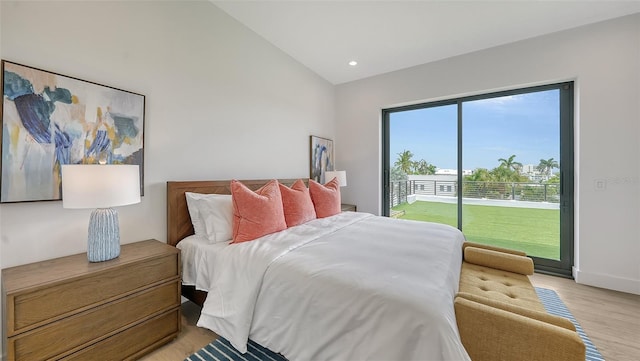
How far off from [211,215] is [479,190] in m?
3.51

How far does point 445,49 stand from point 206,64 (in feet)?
9.83

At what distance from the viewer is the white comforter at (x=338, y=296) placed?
1.09 meters

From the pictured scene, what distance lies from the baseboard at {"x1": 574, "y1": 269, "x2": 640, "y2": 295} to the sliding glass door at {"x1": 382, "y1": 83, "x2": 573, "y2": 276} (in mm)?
216

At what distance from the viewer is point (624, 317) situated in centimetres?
213

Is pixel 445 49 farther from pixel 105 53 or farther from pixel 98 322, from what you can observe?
pixel 98 322

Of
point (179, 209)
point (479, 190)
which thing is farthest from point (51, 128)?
point (479, 190)

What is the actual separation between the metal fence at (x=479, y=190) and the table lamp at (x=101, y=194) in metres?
3.71

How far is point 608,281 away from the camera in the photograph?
265cm

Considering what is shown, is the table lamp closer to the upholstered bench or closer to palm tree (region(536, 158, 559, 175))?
the upholstered bench

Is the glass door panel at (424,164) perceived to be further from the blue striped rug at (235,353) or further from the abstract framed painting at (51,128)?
the abstract framed painting at (51,128)

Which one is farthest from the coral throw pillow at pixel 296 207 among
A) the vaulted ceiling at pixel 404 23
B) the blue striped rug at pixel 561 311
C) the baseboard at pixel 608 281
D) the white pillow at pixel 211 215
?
the baseboard at pixel 608 281

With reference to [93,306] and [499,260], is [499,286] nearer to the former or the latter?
[499,260]

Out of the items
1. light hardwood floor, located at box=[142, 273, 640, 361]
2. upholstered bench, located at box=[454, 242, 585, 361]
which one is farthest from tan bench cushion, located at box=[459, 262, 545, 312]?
light hardwood floor, located at box=[142, 273, 640, 361]

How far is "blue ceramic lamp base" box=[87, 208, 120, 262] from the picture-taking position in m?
1.51
